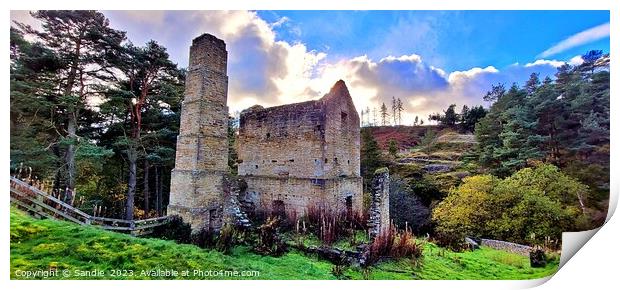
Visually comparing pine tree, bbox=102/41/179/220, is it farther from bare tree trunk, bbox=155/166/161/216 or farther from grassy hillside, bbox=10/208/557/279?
grassy hillside, bbox=10/208/557/279

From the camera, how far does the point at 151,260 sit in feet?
16.4

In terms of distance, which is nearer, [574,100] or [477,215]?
[574,100]

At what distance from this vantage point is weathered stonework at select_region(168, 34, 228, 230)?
261 inches

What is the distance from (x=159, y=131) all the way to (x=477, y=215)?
31.0ft

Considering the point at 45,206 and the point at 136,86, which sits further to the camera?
the point at 136,86

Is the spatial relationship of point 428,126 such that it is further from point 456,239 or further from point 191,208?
point 191,208

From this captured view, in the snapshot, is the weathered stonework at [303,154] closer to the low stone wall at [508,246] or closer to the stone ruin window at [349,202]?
the stone ruin window at [349,202]

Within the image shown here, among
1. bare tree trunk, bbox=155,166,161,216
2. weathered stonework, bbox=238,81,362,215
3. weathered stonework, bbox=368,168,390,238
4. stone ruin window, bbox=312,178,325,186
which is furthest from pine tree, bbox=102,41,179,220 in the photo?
weathered stonework, bbox=368,168,390,238

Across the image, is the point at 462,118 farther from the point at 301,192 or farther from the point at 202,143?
the point at 202,143

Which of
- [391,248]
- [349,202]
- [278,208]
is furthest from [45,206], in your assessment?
[349,202]

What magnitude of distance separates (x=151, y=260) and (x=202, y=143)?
8.68 feet

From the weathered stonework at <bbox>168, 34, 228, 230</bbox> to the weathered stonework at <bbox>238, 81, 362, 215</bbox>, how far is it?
2294 mm

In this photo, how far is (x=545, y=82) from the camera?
243 inches

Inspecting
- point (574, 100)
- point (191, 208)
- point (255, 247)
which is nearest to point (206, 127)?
point (191, 208)
